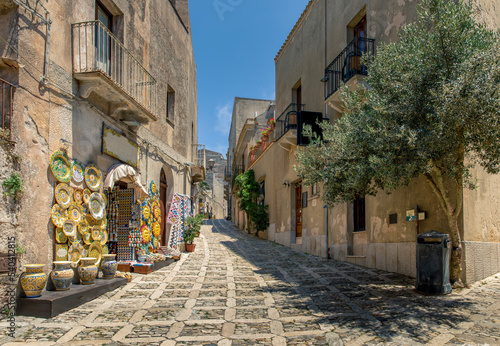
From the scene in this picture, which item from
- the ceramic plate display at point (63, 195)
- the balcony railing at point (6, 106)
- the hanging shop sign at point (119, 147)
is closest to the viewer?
the balcony railing at point (6, 106)

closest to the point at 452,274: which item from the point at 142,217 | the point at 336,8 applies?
the point at 142,217

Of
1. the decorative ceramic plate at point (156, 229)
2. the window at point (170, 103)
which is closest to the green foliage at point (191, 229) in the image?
the decorative ceramic plate at point (156, 229)

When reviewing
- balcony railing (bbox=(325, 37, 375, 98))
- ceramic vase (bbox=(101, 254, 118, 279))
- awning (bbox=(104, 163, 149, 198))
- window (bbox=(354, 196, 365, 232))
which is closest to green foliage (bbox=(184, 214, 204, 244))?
awning (bbox=(104, 163, 149, 198))

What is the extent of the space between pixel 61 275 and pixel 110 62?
4.36 meters

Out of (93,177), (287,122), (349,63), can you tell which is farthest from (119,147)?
(287,122)

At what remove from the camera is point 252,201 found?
21641 mm

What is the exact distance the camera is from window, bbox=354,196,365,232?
34.2 ft

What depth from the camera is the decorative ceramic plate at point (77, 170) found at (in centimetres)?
671

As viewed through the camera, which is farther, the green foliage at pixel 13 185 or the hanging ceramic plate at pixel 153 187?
the hanging ceramic plate at pixel 153 187

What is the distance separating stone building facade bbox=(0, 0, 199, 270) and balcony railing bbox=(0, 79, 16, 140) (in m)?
0.03

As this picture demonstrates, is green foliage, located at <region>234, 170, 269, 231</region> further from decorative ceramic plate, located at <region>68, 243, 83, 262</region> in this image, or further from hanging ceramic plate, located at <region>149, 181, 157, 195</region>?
decorative ceramic plate, located at <region>68, 243, 83, 262</region>

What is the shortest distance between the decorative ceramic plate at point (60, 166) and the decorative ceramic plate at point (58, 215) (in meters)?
0.46

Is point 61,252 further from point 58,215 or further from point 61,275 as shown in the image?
point 58,215

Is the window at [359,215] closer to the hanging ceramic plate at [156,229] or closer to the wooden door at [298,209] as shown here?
the wooden door at [298,209]
